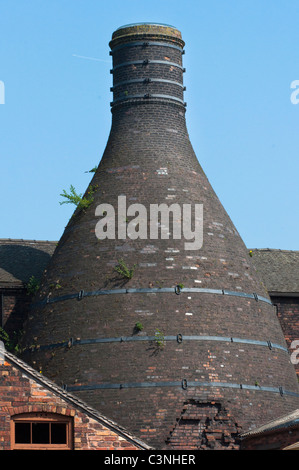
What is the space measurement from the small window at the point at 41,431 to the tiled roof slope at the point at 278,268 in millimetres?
12901

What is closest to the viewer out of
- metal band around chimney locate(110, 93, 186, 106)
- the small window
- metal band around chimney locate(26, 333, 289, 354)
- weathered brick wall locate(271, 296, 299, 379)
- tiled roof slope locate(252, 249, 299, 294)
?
the small window

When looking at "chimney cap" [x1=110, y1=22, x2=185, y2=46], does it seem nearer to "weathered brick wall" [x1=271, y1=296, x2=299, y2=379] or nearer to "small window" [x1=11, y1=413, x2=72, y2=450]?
"weathered brick wall" [x1=271, y1=296, x2=299, y2=379]

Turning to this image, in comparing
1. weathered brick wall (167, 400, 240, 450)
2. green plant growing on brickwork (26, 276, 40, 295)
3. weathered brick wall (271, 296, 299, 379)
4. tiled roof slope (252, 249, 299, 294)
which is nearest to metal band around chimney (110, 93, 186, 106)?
green plant growing on brickwork (26, 276, 40, 295)

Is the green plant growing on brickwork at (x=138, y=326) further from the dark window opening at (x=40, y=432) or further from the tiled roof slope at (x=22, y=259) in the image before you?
the tiled roof slope at (x=22, y=259)

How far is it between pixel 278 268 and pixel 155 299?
1007 centimetres

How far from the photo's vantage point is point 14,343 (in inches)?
1439

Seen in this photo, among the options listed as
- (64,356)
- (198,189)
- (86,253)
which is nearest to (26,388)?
(64,356)

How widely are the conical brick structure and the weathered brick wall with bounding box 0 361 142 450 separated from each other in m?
3.02

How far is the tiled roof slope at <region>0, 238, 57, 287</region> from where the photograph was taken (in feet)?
125

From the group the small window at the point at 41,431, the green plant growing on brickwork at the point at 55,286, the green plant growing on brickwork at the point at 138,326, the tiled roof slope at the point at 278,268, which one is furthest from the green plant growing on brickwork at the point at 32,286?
the small window at the point at 41,431

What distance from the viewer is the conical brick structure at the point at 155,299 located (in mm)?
31812

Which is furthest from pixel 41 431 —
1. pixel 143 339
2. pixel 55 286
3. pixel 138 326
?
pixel 55 286

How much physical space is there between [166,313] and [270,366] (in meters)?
3.63

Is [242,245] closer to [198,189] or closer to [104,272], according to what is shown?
[198,189]
